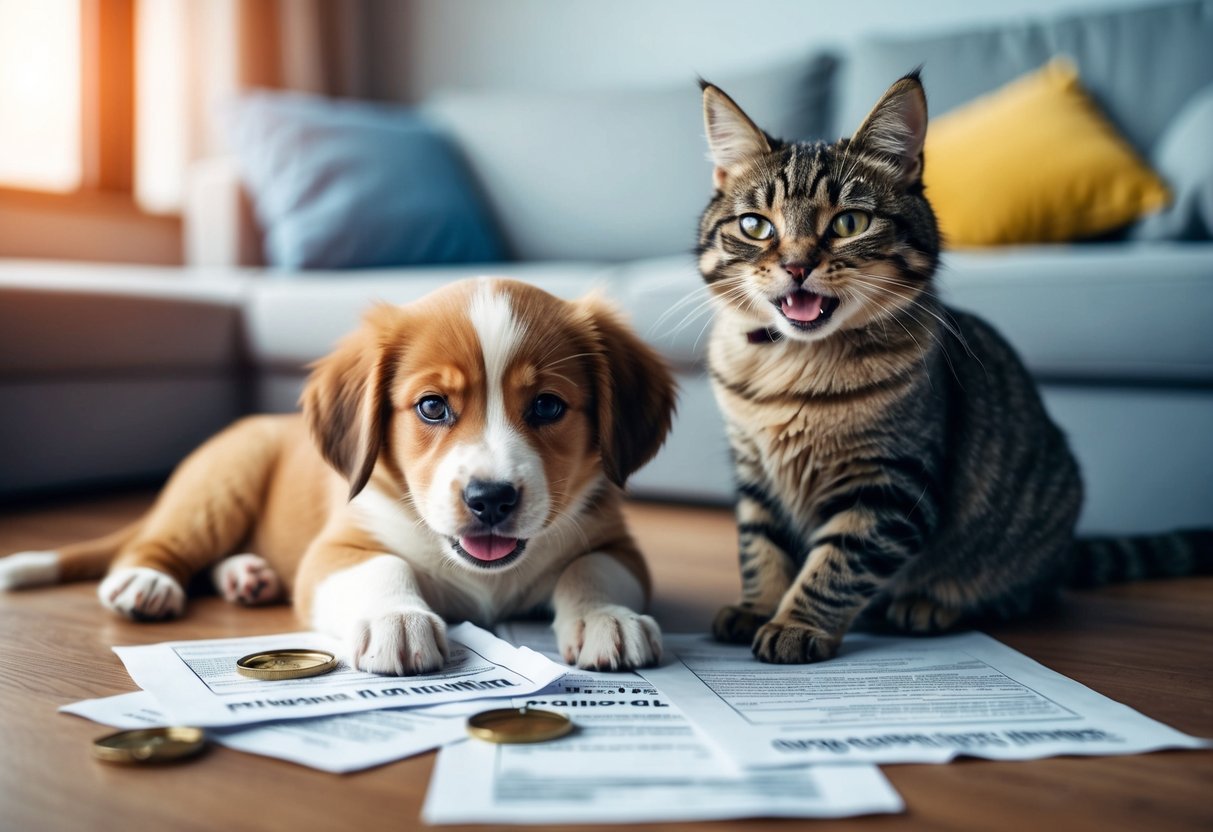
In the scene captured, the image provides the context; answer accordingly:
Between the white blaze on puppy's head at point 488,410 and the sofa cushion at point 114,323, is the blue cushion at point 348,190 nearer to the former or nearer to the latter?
the sofa cushion at point 114,323

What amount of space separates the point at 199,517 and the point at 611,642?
0.97 meters

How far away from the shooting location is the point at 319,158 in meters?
3.77

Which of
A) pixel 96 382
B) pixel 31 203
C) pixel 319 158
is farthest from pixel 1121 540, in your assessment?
pixel 31 203

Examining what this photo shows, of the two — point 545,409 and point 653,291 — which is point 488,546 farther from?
point 653,291

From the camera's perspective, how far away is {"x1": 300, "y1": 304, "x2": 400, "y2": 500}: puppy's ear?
60.2 inches

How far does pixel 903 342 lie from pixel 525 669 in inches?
31.1

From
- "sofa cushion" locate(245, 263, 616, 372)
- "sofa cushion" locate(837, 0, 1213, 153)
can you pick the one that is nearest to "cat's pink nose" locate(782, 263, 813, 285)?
"sofa cushion" locate(245, 263, 616, 372)

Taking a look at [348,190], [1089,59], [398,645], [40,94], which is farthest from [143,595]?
[40,94]

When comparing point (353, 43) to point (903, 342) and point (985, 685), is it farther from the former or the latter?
point (985, 685)

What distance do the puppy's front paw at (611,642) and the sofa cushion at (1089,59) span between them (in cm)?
249

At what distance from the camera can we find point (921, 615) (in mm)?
1662

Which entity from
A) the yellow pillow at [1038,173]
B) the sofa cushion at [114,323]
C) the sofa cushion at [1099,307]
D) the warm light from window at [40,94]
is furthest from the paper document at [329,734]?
the warm light from window at [40,94]

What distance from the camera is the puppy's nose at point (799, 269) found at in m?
1.48

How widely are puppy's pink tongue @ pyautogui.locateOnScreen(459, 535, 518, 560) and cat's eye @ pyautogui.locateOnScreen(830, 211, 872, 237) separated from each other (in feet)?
2.24
